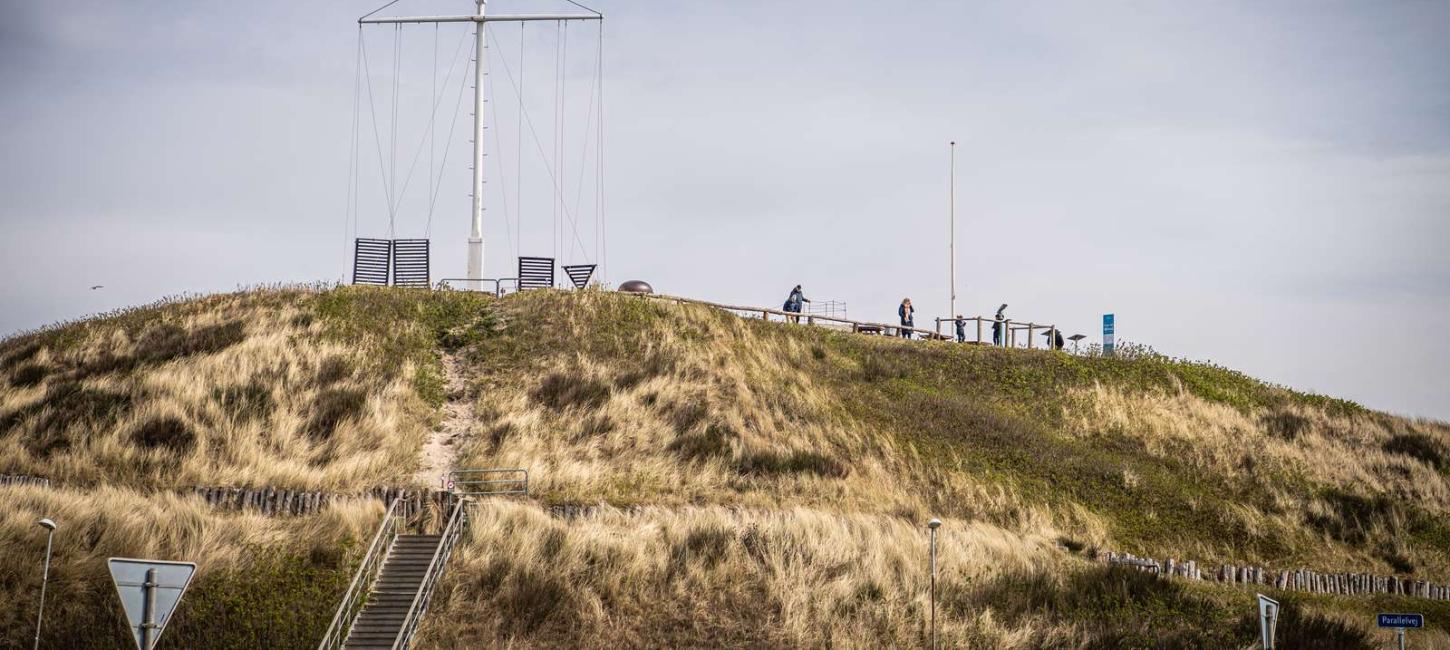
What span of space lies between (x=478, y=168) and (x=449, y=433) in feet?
39.9

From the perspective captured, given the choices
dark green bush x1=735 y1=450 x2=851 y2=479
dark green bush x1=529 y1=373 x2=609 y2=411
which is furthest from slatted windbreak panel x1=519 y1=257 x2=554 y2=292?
dark green bush x1=735 y1=450 x2=851 y2=479

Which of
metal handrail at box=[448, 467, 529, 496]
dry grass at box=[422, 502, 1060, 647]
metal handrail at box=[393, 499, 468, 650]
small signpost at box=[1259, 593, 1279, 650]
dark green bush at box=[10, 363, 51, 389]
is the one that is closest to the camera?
small signpost at box=[1259, 593, 1279, 650]

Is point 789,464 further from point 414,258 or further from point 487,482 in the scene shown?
point 414,258

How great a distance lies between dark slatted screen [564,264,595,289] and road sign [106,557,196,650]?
28609 millimetres

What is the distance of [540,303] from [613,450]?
392 inches

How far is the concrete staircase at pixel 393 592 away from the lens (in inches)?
813

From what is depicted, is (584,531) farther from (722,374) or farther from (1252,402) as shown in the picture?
(1252,402)

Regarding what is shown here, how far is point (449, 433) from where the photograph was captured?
3169cm

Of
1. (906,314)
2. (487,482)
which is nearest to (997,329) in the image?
(906,314)

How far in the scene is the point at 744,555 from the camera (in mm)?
24297

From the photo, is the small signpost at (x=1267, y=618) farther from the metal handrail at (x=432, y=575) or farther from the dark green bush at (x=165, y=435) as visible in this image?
the dark green bush at (x=165, y=435)

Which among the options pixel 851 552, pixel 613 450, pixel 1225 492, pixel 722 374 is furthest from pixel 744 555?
pixel 1225 492

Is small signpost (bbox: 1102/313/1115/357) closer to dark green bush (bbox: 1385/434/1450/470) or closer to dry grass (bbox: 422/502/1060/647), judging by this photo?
dark green bush (bbox: 1385/434/1450/470)

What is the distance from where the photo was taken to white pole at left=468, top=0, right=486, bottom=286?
40.9 meters
